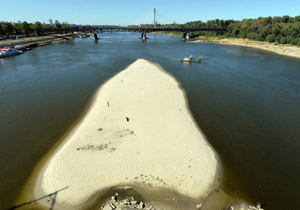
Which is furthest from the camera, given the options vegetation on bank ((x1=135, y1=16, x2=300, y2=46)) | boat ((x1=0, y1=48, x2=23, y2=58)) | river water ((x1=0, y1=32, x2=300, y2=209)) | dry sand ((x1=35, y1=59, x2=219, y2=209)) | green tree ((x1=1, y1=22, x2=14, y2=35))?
green tree ((x1=1, y1=22, x2=14, y2=35))

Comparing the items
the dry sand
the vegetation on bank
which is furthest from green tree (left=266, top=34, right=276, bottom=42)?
the dry sand

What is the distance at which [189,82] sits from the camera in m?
47.6

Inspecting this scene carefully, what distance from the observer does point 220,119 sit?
2955cm

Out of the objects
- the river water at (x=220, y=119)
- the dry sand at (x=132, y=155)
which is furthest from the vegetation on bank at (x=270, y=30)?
the dry sand at (x=132, y=155)

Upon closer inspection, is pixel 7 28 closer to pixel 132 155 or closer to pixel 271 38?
Answer: pixel 132 155

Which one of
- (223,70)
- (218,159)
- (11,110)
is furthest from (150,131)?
(223,70)

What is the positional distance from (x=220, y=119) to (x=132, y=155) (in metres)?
16.9

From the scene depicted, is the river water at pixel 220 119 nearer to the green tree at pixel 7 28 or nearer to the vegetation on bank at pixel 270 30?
the vegetation on bank at pixel 270 30

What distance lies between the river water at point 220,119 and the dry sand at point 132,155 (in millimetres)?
2405

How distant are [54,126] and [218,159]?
945 inches

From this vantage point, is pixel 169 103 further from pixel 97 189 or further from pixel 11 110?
pixel 11 110

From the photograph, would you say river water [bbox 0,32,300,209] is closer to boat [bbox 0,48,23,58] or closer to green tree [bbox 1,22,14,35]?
boat [bbox 0,48,23,58]

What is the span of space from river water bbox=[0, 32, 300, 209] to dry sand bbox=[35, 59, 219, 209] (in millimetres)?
2405

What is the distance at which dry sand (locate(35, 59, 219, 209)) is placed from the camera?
17.0 m
